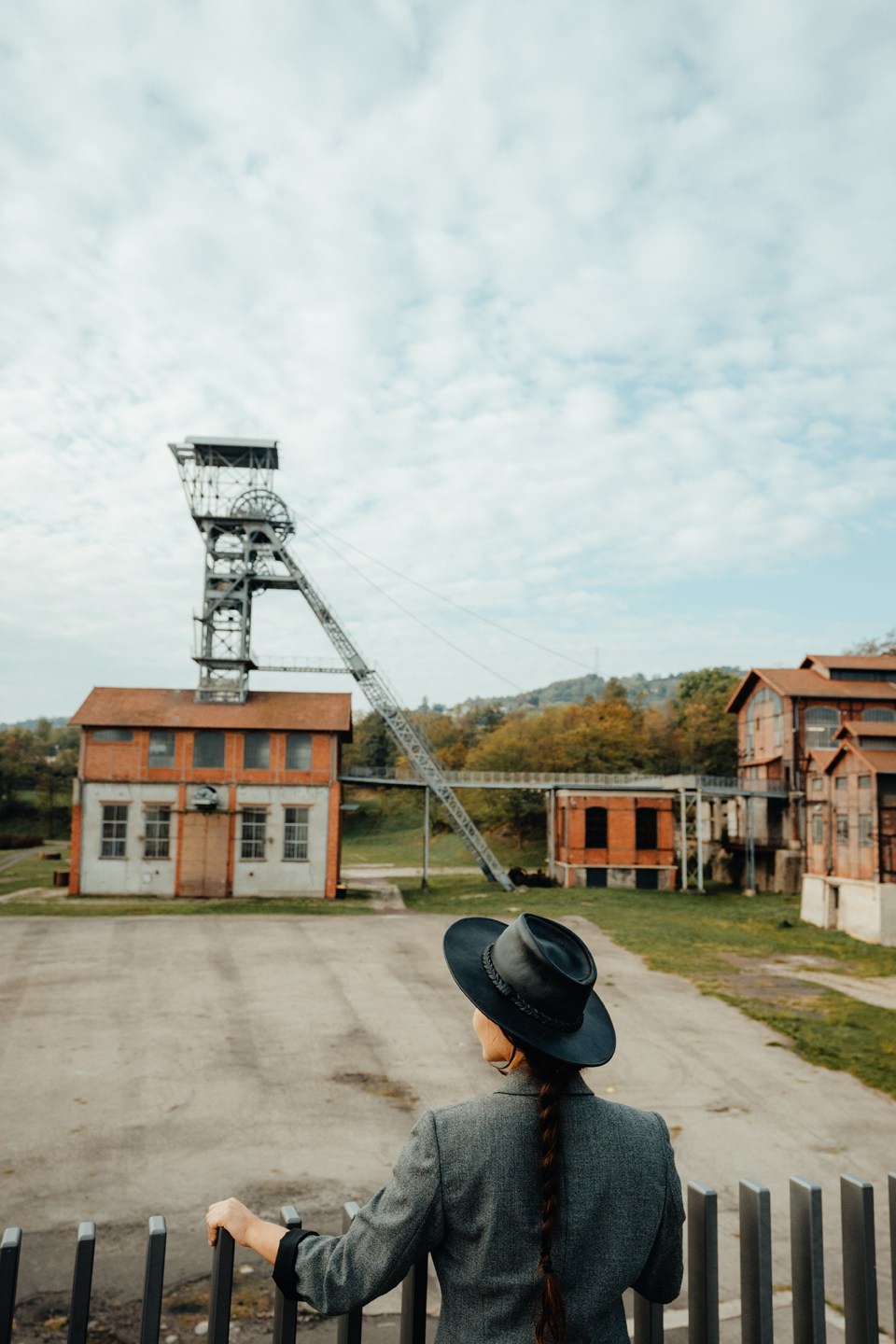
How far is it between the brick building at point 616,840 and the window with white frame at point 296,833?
37.1ft

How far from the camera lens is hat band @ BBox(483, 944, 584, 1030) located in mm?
2121

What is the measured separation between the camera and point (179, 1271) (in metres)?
6.38

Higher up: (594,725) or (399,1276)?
(594,725)

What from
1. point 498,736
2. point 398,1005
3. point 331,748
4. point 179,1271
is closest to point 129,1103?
point 179,1271

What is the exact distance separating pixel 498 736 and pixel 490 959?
219ft

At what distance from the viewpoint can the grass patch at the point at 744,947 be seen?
1351 cm

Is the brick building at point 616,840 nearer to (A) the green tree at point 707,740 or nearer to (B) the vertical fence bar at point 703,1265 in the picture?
(A) the green tree at point 707,740

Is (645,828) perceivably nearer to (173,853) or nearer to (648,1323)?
(173,853)

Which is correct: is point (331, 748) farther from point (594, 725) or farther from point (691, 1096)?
point (594, 725)

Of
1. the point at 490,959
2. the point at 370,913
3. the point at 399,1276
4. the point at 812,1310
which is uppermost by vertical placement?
the point at 490,959

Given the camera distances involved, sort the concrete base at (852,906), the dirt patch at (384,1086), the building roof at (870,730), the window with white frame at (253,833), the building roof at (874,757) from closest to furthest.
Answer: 1. the dirt patch at (384,1086)
2. the concrete base at (852,906)
3. the building roof at (874,757)
4. the building roof at (870,730)
5. the window with white frame at (253,833)

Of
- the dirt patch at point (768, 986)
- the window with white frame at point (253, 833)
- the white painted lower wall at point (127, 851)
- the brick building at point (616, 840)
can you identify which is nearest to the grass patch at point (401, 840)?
the brick building at point (616, 840)

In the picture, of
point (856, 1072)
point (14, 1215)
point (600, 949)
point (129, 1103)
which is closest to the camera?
point (14, 1215)

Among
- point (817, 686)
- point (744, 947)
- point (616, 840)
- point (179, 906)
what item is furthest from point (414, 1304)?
point (817, 686)
